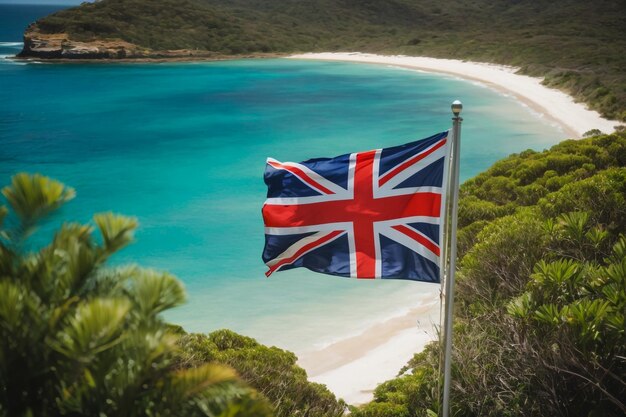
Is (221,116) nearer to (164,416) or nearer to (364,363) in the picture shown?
(364,363)

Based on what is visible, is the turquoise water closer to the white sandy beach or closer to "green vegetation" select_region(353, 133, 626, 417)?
the white sandy beach

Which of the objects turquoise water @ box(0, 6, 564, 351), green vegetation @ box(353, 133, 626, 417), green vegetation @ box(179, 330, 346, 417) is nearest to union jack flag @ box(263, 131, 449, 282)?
green vegetation @ box(353, 133, 626, 417)

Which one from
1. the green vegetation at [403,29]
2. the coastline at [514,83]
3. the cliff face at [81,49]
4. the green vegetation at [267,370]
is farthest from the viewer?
the cliff face at [81,49]

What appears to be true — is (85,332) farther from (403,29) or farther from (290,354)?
(403,29)

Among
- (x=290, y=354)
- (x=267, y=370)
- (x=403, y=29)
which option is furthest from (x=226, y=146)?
(x=403, y=29)

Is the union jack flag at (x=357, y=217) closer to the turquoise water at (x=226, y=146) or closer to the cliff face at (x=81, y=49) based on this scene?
the turquoise water at (x=226, y=146)

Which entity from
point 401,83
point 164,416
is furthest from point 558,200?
point 401,83

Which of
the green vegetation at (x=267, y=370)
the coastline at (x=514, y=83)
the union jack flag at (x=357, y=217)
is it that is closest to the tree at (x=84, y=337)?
the union jack flag at (x=357, y=217)
